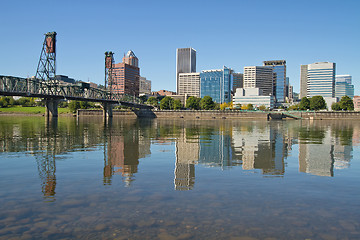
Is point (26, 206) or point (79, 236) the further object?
point (26, 206)

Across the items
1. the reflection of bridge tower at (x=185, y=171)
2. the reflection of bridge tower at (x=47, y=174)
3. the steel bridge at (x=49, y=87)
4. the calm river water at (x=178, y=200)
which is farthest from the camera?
the steel bridge at (x=49, y=87)

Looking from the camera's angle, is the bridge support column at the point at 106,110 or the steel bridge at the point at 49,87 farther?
the bridge support column at the point at 106,110

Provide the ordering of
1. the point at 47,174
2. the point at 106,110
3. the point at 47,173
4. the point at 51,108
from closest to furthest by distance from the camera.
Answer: the point at 47,174, the point at 47,173, the point at 51,108, the point at 106,110

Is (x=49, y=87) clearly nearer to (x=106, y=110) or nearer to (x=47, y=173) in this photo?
(x=106, y=110)

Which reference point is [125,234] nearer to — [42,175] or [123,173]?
[123,173]

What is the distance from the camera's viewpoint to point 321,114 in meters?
191

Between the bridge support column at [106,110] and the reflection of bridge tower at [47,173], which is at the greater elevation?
the bridge support column at [106,110]

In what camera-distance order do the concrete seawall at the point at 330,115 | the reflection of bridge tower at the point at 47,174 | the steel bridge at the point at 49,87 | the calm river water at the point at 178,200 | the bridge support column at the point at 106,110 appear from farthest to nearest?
the concrete seawall at the point at 330,115 → the bridge support column at the point at 106,110 → the steel bridge at the point at 49,87 → the reflection of bridge tower at the point at 47,174 → the calm river water at the point at 178,200

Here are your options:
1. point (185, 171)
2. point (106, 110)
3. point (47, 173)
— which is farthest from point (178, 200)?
point (106, 110)

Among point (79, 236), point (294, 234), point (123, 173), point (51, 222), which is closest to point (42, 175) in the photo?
point (123, 173)

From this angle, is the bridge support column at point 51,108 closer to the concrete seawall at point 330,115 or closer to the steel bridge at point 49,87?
the steel bridge at point 49,87

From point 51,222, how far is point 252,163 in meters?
15.8

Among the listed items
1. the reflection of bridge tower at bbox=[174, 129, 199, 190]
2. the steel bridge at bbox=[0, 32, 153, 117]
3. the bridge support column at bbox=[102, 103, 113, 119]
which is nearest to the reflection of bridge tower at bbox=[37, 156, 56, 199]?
the reflection of bridge tower at bbox=[174, 129, 199, 190]

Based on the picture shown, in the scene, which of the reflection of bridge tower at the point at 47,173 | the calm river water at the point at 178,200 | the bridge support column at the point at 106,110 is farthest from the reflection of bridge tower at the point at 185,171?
the bridge support column at the point at 106,110
